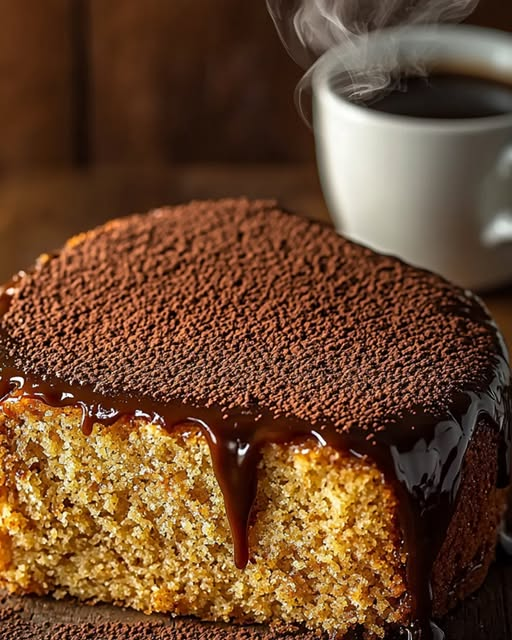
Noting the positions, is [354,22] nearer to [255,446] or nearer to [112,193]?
Answer: [112,193]

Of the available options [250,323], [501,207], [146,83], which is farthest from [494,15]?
[250,323]

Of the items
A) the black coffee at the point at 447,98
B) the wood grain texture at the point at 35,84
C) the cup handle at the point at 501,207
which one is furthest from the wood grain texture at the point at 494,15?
the wood grain texture at the point at 35,84

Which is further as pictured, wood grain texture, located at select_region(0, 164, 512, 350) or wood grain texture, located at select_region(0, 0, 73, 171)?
wood grain texture, located at select_region(0, 0, 73, 171)

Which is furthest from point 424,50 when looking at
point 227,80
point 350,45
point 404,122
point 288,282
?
point 288,282

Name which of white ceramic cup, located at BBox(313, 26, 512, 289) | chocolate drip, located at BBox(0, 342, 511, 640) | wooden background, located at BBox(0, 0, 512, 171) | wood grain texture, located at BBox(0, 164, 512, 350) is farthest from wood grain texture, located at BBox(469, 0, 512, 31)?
chocolate drip, located at BBox(0, 342, 511, 640)

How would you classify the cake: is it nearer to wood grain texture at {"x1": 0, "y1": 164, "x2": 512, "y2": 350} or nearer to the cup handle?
the cup handle

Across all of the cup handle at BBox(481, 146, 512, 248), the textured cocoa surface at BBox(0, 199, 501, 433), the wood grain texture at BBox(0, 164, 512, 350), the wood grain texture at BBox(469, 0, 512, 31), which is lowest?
the wood grain texture at BBox(0, 164, 512, 350)
